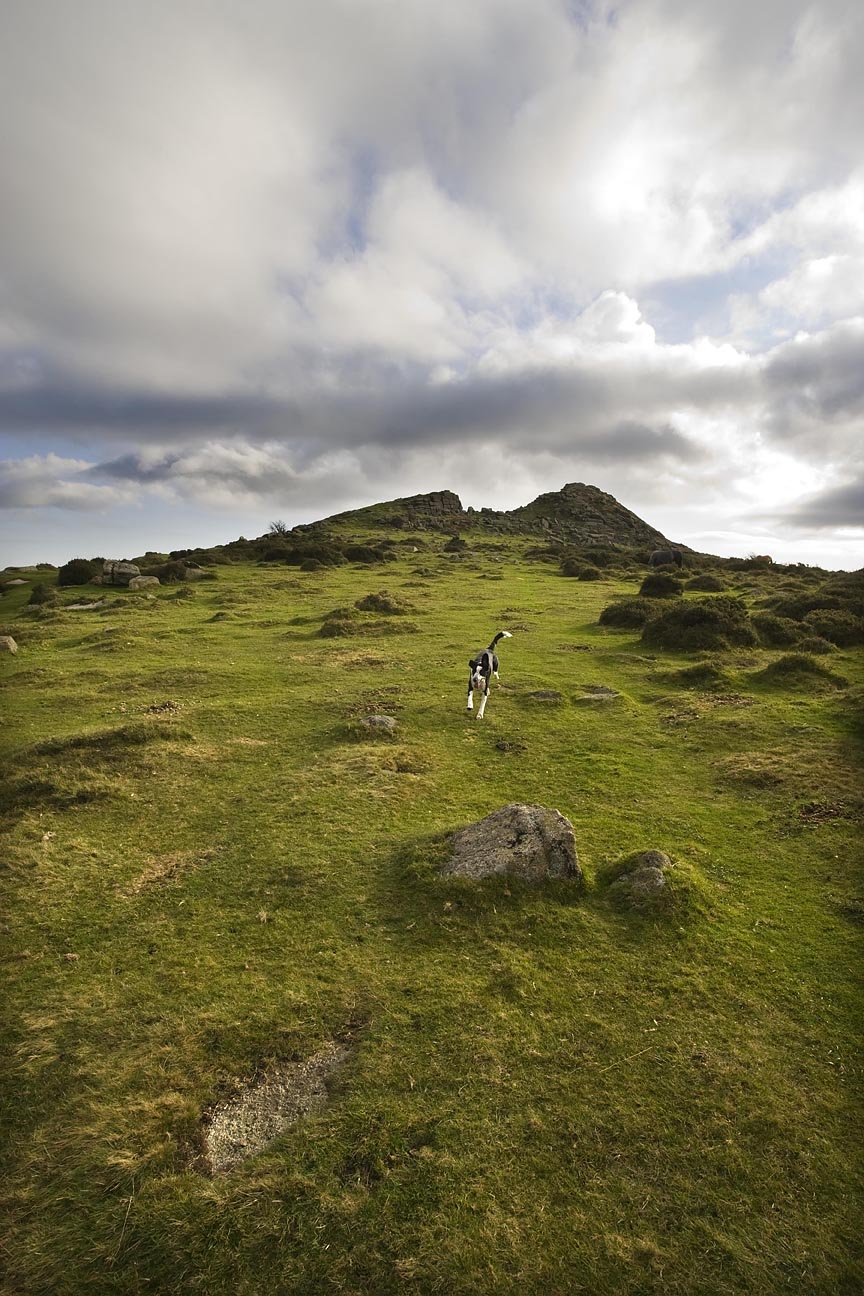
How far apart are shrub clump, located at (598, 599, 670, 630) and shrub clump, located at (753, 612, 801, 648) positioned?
5.44m

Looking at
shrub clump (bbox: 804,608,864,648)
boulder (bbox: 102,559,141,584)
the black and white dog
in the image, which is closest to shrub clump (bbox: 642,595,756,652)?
shrub clump (bbox: 804,608,864,648)

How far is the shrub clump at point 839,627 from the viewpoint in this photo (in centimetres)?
3142

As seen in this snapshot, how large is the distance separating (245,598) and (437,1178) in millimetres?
45965

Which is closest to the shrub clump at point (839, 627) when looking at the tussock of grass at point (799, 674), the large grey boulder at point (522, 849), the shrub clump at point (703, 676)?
the tussock of grass at point (799, 674)

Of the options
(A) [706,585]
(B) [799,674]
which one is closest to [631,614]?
(B) [799,674]

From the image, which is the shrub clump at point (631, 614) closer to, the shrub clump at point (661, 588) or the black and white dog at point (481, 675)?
the shrub clump at point (661, 588)

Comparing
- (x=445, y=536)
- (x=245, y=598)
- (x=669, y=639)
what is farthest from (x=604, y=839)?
(x=445, y=536)

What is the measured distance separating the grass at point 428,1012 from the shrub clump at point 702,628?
1133 centimetres

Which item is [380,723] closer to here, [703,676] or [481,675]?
[481,675]

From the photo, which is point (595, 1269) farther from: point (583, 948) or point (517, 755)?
point (517, 755)

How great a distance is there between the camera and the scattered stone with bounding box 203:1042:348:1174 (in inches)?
261

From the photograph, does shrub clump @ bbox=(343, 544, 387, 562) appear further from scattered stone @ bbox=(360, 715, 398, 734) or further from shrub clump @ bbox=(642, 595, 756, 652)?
scattered stone @ bbox=(360, 715, 398, 734)

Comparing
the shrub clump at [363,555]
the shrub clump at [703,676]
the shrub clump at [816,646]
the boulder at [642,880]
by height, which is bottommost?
the boulder at [642,880]

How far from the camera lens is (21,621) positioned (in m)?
41.6
